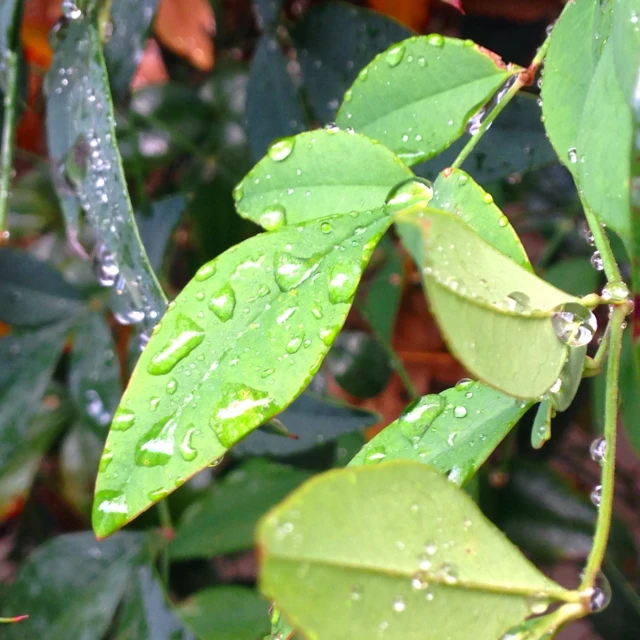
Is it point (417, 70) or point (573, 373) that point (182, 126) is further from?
point (573, 373)

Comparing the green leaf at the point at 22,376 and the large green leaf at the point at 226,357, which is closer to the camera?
the large green leaf at the point at 226,357

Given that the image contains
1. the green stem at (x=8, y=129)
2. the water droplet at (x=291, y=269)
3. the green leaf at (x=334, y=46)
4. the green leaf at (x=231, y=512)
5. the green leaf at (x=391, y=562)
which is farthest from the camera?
the green leaf at (x=231, y=512)

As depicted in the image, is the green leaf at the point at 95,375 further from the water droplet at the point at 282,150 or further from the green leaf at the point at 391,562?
the green leaf at the point at 391,562

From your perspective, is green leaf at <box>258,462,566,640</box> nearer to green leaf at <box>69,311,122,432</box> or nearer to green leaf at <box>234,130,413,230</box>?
green leaf at <box>234,130,413,230</box>

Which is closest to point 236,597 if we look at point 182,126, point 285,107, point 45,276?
point 45,276

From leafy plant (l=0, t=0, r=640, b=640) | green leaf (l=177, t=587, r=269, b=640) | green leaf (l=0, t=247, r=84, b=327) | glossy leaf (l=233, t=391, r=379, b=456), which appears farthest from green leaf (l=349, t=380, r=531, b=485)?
green leaf (l=0, t=247, r=84, b=327)

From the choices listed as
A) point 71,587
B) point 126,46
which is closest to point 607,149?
point 126,46

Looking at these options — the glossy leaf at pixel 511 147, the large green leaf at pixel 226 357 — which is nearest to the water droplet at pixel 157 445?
the large green leaf at pixel 226 357
